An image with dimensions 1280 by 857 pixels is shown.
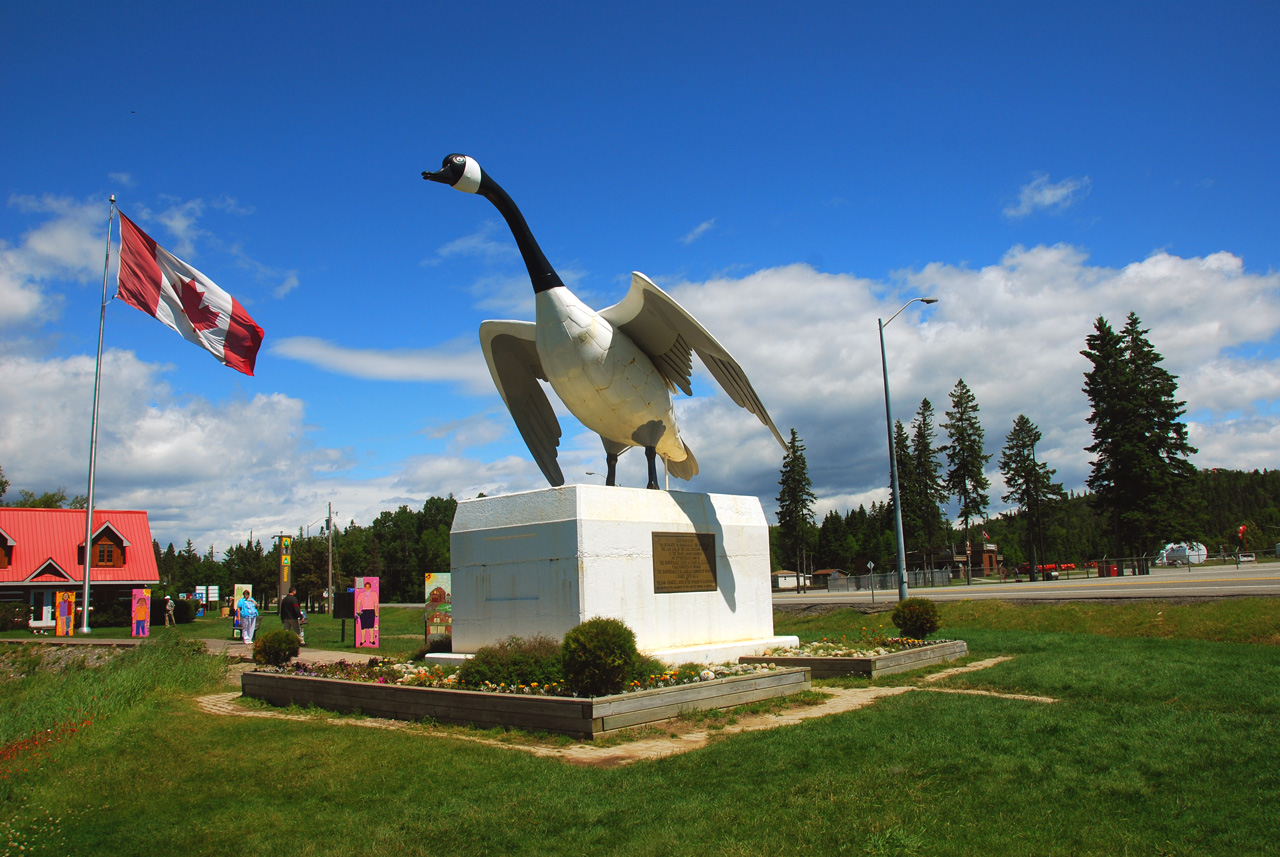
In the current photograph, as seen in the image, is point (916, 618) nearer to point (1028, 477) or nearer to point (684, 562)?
point (684, 562)

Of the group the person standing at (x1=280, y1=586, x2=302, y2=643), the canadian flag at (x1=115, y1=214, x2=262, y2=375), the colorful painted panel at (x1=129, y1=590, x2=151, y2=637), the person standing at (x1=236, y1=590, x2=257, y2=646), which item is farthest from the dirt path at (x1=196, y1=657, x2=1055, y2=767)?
the colorful painted panel at (x1=129, y1=590, x2=151, y2=637)

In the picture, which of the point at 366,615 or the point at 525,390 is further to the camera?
the point at 366,615

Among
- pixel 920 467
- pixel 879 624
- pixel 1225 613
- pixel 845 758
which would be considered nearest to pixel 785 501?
pixel 920 467

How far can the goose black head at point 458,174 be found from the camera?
10977 millimetres

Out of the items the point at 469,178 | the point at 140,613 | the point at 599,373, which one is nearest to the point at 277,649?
the point at 599,373

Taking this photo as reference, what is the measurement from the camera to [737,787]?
5445mm

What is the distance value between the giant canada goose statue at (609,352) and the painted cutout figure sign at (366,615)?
31.1 ft

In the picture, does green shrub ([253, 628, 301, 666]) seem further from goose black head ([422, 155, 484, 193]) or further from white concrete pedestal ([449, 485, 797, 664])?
goose black head ([422, 155, 484, 193])

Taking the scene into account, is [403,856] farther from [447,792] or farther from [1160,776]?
[1160,776]

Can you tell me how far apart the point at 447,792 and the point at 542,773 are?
2.45 feet

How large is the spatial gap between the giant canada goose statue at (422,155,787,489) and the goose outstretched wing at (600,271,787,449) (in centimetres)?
2

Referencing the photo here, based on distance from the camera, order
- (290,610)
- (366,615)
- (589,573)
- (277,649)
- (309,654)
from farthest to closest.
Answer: (366,615) → (290,610) → (309,654) → (277,649) → (589,573)

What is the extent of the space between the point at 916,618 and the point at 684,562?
497 centimetres

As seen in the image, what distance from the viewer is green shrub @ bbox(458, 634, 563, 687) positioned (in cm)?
897
